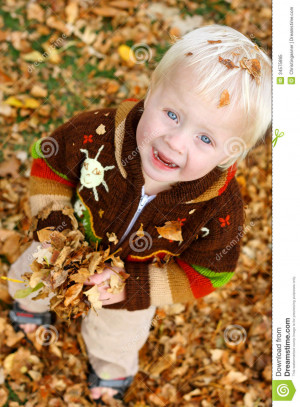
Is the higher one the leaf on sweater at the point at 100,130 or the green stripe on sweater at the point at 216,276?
the leaf on sweater at the point at 100,130

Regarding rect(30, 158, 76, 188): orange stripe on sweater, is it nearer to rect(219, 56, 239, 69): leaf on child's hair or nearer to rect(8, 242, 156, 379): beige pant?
rect(8, 242, 156, 379): beige pant

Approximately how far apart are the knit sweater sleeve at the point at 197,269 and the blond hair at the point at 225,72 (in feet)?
1.22

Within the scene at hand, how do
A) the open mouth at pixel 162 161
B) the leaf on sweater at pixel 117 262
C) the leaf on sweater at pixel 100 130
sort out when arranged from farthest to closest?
the leaf on sweater at pixel 117 262
the leaf on sweater at pixel 100 130
the open mouth at pixel 162 161

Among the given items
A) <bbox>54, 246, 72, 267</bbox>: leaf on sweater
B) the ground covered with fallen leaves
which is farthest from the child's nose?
the ground covered with fallen leaves

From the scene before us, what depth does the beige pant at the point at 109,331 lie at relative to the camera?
2.09m

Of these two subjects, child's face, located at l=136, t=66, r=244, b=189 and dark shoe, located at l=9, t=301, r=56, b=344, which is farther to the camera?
dark shoe, located at l=9, t=301, r=56, b=344

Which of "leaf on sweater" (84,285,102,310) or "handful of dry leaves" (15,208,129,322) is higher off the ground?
"handful of dry leaves" (15,208,129,322)

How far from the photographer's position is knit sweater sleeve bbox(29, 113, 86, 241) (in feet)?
5.71

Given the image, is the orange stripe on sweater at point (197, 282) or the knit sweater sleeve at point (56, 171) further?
the orange stripe on sweater at point (197, 282)

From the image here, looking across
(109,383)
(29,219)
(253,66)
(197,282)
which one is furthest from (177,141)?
(109,383)

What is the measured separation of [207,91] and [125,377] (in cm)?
177
